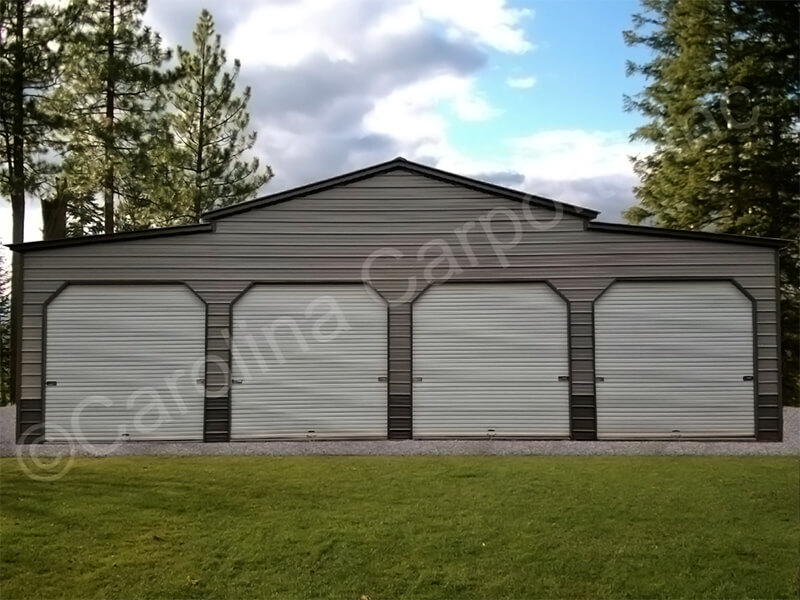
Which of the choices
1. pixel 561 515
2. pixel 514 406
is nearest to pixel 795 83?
pixel 514 406

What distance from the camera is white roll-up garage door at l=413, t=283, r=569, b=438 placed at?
1072cm

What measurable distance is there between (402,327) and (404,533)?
5.44 m

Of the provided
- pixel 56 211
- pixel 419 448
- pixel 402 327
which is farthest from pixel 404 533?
pixel 56 211

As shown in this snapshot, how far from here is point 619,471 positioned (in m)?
8.12

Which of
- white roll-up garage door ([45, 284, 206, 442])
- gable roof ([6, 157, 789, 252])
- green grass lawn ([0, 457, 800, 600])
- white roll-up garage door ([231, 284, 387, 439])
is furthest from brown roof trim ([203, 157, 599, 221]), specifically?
green grass lawn ([0, 457, 800, 600])

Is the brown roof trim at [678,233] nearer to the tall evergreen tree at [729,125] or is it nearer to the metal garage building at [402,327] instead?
the metal garage building at [402,327]

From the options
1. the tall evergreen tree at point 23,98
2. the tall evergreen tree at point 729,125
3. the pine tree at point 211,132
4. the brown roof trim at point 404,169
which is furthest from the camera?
the pine tree at point 211,132

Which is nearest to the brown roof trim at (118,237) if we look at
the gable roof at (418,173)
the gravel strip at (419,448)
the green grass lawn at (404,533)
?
the gable roof at (418,173)

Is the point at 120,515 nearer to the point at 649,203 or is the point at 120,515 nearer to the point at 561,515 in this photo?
the point at 561,515

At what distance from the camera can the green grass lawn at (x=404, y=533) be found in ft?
15.3

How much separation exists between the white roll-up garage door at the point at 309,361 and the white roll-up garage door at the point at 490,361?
2.54 feet

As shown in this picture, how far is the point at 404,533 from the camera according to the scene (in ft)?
18.4

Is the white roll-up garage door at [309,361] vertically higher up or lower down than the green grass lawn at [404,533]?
higher up

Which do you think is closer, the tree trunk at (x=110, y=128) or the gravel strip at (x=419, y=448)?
the gravel strip at (x=419, y=448)
